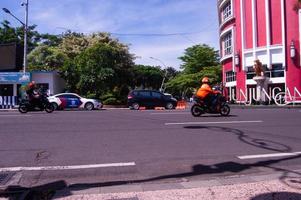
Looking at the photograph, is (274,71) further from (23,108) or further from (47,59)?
(47,59)

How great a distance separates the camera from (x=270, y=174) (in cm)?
711

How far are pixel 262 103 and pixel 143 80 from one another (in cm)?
5247

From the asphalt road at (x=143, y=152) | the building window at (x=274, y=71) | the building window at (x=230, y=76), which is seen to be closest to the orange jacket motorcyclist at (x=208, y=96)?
the asphalt road at (x=143, y=152)

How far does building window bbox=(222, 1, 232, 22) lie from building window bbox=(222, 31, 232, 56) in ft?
5.83

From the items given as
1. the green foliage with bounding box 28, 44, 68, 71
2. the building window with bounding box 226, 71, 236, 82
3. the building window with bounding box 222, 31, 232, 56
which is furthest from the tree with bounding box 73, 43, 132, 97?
the building window with bounding box 222, 31, 232, 56

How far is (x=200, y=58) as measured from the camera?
60.0m

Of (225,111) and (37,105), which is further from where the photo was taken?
(37,105)

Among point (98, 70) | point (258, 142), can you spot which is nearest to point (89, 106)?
point (98, 70)

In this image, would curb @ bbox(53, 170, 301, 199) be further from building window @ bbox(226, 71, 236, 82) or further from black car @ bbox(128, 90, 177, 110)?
building window @ bbox(226, 71, 236, 82)

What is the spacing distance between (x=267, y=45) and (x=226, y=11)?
9.56m

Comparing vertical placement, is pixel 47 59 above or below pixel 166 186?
above

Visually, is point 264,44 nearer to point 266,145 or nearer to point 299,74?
point 299,74

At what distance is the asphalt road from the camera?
717 cm

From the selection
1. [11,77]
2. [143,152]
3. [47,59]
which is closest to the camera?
[143,152]
